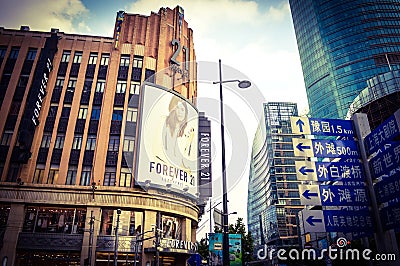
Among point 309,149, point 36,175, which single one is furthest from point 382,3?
point 36,175

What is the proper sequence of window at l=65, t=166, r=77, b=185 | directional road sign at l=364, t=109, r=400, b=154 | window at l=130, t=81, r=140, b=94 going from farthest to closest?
window at l=130, t=81, r=140, b=94
window at l=65, t=166, r=77, b=185
directional road sign at l=364, t=109, r=400, b=154

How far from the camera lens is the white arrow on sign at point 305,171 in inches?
583

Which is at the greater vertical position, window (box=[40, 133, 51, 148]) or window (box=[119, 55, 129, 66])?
window (box=[119, 55, 129, 66])

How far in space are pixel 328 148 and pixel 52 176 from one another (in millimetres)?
27408

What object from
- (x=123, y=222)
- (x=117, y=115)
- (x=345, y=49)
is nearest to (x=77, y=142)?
(x=117, y=115)

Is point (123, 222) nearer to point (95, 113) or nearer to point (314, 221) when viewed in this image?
point (95, 113)

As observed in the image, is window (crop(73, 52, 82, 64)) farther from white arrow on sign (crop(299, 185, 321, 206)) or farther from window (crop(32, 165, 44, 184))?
white arrow on sign (crop(299, 185, 321, 206))

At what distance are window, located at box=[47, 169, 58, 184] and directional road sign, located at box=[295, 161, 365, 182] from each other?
25.6m

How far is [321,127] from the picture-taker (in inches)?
607

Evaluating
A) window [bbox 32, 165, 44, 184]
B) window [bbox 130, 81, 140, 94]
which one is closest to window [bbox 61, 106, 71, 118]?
window [bbox 32, 165, 44, 184]

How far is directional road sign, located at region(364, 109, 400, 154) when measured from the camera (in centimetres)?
1331

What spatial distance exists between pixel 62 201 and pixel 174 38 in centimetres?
2705

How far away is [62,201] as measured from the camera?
28438mm

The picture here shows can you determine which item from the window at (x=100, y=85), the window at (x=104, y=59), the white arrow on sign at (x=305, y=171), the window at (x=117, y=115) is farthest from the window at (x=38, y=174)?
the white arrow on sign at (x=305, y=171)
